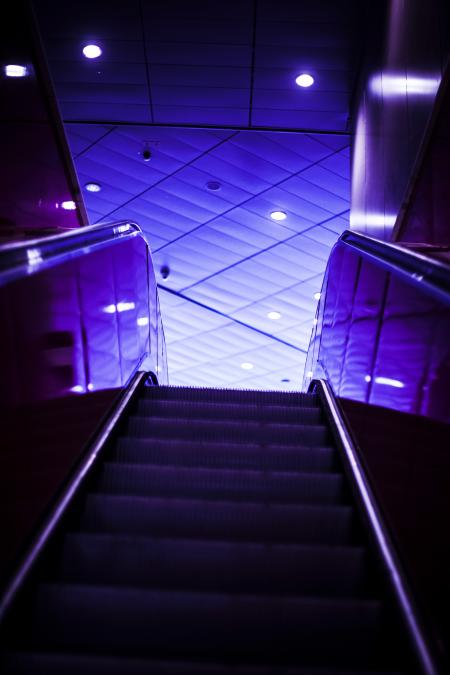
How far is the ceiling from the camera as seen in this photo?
21.9 ft

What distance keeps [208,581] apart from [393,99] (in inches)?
195

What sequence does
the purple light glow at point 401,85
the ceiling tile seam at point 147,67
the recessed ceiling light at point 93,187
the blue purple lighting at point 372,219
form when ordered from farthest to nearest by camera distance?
the recessed ceiling light at point 93,187, the ceiling tile seam at point 147,67, the blue purple lighting at point 372,219, the purple light glow at point 401,85

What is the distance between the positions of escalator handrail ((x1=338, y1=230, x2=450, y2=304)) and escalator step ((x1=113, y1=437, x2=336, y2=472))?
115cm

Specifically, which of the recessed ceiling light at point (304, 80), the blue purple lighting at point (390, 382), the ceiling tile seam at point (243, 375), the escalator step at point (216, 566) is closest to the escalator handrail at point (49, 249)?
the escalator step at point (216, 566)

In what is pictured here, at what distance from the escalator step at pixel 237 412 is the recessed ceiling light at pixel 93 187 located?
20.4 ft

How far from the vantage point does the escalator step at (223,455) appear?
3.52 m

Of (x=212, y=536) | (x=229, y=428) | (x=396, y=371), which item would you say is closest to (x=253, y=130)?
(x=229, y=428)

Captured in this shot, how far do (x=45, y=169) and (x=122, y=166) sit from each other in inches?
134

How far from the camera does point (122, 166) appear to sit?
922 centimetres

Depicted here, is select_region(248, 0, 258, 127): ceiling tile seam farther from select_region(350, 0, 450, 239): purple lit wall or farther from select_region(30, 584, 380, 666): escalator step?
select_region(30, 584, 380, 666): escalator step

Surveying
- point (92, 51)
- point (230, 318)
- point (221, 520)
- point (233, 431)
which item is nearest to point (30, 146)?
point (92, 51)

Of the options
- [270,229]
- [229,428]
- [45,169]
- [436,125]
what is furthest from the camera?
[270,229]

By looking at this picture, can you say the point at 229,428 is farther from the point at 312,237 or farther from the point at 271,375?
the point at 271,375

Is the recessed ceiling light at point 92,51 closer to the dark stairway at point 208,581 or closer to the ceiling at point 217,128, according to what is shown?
the ceiling at point 217,128
